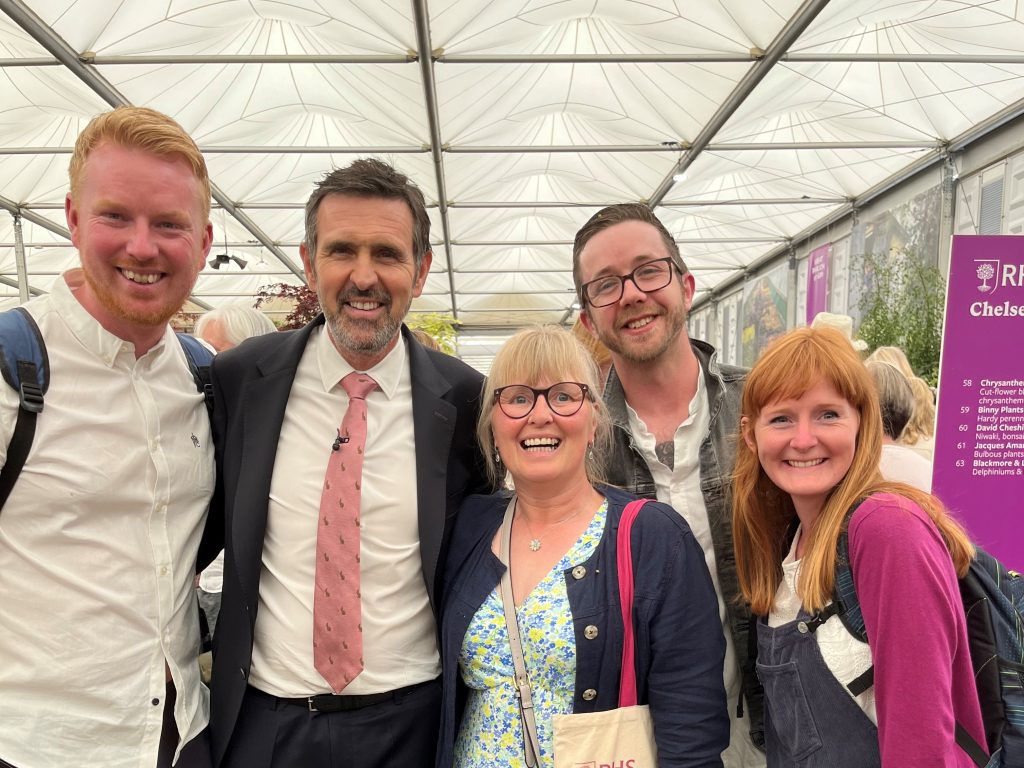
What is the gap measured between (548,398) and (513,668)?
624 mm

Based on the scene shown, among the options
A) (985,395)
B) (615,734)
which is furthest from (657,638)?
(985,395)

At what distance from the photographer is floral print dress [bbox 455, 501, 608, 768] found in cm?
154

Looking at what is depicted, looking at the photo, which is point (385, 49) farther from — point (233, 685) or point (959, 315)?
point (233, 685)

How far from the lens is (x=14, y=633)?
1.52 meters

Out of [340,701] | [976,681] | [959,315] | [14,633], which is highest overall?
[959,315]

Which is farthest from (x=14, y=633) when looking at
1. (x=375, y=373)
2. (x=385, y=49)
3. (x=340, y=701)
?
(x=385, y=49)

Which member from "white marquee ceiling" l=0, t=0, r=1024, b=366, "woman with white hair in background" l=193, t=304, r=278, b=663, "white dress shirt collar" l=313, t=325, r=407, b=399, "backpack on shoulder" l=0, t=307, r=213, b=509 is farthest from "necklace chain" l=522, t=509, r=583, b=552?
"white marquee ceiling" l=0, t=0, r=1024, b=366

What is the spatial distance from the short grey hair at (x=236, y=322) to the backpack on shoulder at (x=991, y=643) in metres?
3.15

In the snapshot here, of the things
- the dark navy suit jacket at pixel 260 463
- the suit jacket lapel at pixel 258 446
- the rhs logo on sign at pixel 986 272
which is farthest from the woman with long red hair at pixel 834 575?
the rhs logo on sign at pixel 986 272

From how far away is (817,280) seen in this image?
11836 mm

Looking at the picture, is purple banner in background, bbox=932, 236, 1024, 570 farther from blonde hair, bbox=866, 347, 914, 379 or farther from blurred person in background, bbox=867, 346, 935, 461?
blonde hair, bbox=866, 347, 914, 379

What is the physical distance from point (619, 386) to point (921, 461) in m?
1.56

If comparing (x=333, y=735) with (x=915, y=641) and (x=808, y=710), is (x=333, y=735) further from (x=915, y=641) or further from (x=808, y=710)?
(x=915, y=641)

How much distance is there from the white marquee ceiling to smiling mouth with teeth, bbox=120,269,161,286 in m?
5.85
